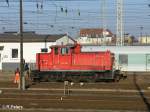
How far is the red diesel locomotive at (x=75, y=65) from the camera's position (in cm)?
4588

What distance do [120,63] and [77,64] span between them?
1844 centimetres

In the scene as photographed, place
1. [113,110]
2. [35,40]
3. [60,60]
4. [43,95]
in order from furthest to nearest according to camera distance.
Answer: [35,40] → [60,60] → [43,95] → [113,110]

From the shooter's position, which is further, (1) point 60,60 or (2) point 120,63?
(2) point 120,63

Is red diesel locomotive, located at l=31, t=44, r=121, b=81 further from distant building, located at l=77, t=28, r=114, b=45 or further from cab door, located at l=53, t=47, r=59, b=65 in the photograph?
distant building, located at l=77, t=28, r=114, b=45

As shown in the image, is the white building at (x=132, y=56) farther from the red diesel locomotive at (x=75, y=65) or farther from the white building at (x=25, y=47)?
the red diesel locomotive at (x=75, y=65)

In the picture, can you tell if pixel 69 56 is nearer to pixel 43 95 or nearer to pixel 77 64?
pixel 77 64

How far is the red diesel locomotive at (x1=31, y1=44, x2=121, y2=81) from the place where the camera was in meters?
45.9

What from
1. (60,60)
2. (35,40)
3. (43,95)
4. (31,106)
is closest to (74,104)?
(31,106)

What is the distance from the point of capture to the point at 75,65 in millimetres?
46062

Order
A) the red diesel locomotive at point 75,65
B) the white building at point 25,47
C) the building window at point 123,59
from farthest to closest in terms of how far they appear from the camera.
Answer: the building window at point 123,59, the white building at point 25,47, the red diesel locomotive at point 75,65

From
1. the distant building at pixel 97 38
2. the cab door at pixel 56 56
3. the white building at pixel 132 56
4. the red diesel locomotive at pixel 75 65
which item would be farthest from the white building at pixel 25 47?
the distant building at pixel 97 38

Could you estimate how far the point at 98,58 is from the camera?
46.1m

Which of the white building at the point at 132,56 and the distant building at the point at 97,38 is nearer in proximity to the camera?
the white building at the point at 132,56

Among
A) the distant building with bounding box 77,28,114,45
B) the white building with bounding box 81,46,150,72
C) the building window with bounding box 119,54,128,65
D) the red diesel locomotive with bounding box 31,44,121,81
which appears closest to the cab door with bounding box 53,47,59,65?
the red diesel locomotive with bounding box 31,44,121,81
